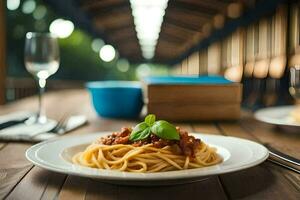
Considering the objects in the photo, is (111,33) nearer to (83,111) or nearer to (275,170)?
(83,111)

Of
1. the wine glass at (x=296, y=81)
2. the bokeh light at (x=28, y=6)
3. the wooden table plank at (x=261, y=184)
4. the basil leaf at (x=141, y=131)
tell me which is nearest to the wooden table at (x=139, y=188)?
the wooden table plank at (x=261, y=184)

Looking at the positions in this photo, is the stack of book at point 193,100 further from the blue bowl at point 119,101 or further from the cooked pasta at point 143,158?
the cooked pasta at point 143,158

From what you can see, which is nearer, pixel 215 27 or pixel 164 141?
pixel 164 141

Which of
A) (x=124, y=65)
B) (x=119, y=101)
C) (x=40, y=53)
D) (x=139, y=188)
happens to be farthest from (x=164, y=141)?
(x=124, y=65)

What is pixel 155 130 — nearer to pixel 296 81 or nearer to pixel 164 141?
pixel 164 141

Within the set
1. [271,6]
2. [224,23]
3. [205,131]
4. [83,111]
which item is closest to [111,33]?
[224,23]

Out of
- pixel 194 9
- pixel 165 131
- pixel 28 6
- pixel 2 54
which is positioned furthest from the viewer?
pixel 28 6
